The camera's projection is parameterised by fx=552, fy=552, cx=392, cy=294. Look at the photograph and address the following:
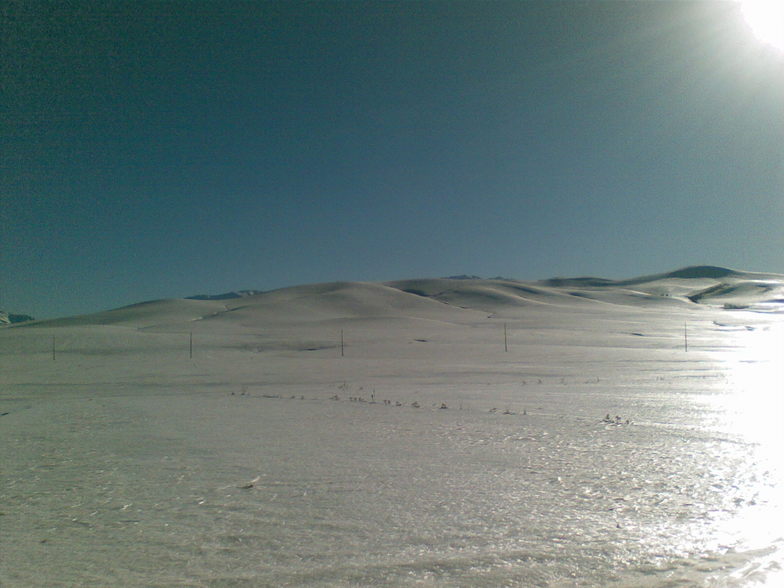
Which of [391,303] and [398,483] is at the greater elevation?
[391,303]

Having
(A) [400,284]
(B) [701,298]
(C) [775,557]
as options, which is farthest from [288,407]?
(B) [701,298]

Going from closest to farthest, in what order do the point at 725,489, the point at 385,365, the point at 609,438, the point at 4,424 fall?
the point at 725,489 < the point at 609,438 < the point at 4,424 < the point at 385,365

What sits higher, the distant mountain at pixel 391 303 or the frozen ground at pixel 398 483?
the distant mountain at pixel 391 303

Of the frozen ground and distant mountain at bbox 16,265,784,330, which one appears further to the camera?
distant mountain at bbox 16,265,784,330

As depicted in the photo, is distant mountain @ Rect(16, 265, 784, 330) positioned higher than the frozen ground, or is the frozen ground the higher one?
distant mountain @ Rect(16, 265, 784, 330)

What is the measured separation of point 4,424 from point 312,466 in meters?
8.59

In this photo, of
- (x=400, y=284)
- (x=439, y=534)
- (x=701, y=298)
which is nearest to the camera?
(x=439, y=534)

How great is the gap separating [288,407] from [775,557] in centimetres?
1115

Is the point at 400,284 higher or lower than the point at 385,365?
higher

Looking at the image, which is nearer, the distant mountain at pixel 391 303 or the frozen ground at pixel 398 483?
the frozen ground at pixel 398 483

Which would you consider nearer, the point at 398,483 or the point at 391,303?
the point at 398,483

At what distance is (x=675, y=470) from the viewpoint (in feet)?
24.8

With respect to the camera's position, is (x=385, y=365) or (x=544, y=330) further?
(x=544, y=330)

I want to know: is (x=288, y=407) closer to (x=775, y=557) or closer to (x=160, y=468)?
(x=160, y=468)
